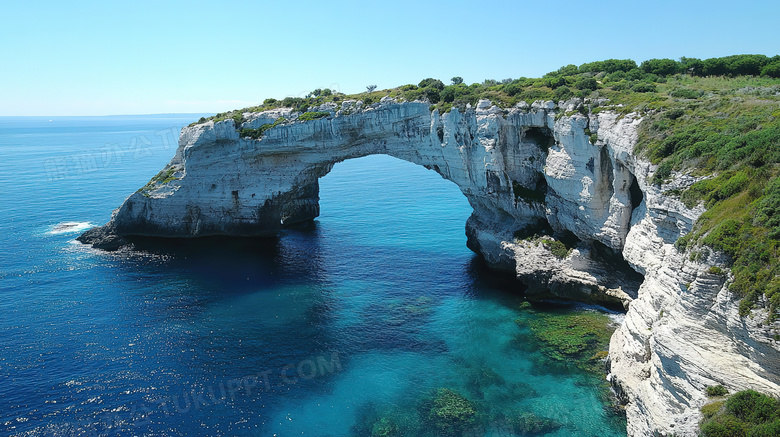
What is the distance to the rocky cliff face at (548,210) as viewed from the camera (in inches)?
864

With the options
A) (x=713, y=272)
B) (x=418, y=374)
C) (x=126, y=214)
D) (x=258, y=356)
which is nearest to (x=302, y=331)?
(x=258, y=356)

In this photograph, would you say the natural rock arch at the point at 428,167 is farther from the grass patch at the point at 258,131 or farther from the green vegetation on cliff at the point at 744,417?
the green vegetation on cliff at the point at 744,417

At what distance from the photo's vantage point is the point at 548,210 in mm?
46969

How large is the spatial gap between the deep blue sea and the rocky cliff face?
12.1 feet

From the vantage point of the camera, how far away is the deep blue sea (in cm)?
3094

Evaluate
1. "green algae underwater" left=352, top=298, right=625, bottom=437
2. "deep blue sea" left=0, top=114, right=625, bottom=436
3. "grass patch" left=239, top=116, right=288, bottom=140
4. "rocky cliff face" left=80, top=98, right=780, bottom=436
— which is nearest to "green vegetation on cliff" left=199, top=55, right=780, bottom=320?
"grass patch" left=239, top=116, right=288, bottom=140

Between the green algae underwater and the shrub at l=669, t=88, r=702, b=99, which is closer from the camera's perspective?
the green algae underwater

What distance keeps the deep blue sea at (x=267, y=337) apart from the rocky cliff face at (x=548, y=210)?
370 centimetres

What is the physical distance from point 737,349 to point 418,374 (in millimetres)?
19757

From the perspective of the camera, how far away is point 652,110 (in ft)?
119

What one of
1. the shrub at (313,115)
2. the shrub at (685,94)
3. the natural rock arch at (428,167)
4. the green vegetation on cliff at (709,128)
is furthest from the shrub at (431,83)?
the shrub at (685,94)

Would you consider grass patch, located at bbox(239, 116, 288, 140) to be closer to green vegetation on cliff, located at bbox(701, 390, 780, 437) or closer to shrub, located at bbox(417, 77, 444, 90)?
shrub, located at bbox(417, 77, 444, 90)

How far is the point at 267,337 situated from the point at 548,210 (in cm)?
2775

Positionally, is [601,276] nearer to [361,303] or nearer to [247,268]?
[361,303]
